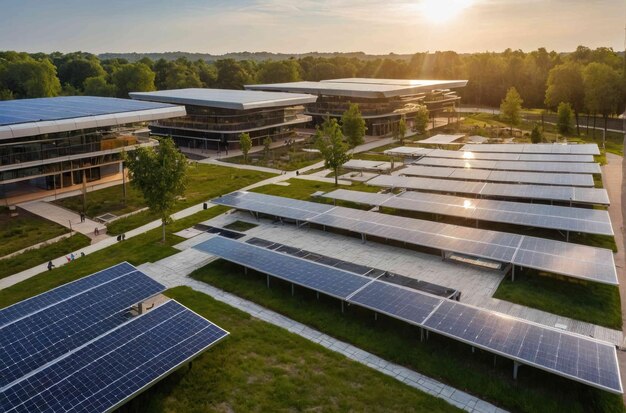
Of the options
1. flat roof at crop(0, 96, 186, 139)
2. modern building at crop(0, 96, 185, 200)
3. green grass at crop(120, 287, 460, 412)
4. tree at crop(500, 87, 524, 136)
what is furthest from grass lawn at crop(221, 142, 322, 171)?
green grass at crop(120, 287, 460, 412)

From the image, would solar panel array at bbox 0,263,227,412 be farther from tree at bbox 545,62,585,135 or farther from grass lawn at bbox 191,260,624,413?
tree at bbox 545,62,585,135

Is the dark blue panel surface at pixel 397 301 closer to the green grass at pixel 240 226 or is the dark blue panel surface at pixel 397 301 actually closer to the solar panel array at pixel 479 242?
the solar panel array at pixel 479 242

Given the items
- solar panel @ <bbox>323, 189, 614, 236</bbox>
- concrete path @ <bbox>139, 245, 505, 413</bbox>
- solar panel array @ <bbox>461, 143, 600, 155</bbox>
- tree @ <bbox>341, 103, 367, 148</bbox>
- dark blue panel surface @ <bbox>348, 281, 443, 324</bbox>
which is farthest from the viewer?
tree @ <bbox>341, 103, 367, 148</bbox>

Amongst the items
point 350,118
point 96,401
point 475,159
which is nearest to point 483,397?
point 96,401

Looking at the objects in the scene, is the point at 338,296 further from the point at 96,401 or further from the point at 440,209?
the point at 440,209

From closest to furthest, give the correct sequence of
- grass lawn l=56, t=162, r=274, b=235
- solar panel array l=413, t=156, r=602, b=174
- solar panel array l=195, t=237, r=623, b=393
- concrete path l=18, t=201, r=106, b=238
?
solar panel array l=195, t=237, r=623, b=393 → concrete path l=18, t=201, r=106, b=238 → grass lawn l=56, t=162, r=274, b=235 → solar panel array l=413, t=156, r=602, b=174
